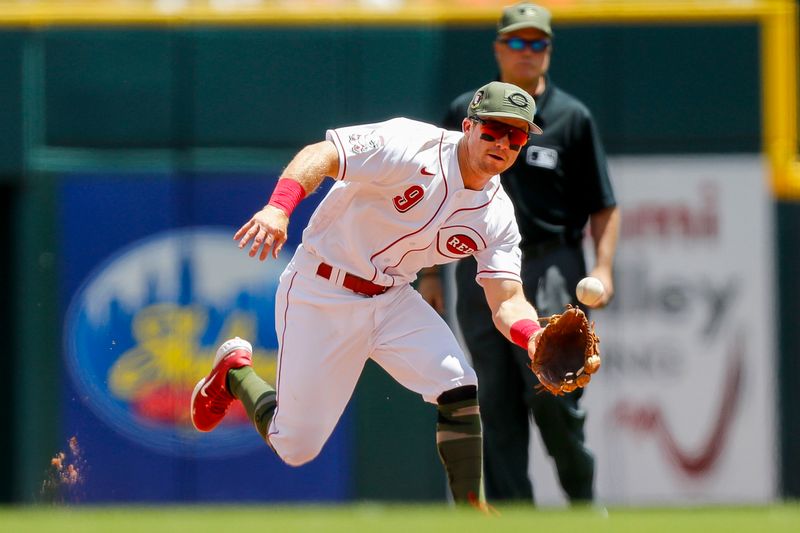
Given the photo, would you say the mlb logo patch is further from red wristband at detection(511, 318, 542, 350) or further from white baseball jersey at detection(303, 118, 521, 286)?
red wristband at detection(511, 318, 542, 350)

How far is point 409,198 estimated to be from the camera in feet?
18.5

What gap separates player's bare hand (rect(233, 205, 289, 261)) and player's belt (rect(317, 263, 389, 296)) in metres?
0.83

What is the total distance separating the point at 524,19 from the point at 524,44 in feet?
0.38

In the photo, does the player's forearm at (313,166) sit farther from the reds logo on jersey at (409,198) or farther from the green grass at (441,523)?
the green grass at (441,523)

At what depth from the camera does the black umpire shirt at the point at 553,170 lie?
670 centimetres

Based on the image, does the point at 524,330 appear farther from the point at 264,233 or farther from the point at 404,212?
→ the point at 264,233

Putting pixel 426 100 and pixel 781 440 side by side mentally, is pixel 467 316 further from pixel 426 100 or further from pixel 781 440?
pixel 781 440

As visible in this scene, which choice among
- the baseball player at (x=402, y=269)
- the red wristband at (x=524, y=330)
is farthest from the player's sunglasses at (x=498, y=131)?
the red wristband at (x=524, y=330)

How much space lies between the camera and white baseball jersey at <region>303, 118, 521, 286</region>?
5.56m

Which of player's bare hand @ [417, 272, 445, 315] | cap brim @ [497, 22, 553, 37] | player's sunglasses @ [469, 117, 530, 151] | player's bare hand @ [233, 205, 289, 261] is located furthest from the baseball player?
cap brim @ [497, 22, 553, 37]

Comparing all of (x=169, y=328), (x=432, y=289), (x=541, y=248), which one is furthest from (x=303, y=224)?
(x=541, y=248)

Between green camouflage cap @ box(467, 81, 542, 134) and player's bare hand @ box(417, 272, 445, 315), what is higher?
green camouflage cap @ box(467, 81, 542, 134)

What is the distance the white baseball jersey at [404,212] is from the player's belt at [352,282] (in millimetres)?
22

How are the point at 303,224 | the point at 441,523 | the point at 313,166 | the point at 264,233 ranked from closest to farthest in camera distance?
1. the point at 441,523
2. the point at 264,233
3. the point at 313,166
4. the point at 303,224
